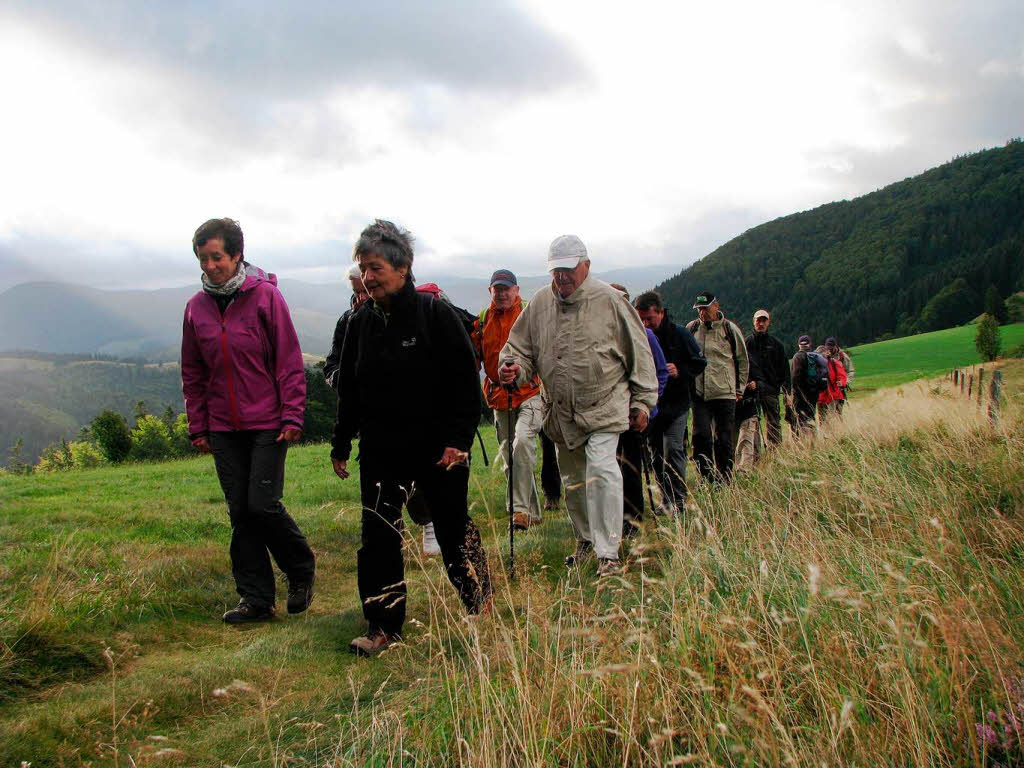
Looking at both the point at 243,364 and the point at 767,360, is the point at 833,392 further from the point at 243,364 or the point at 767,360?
the point at 243,364

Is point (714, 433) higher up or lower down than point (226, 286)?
lower down

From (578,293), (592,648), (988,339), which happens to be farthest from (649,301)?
(988,339)

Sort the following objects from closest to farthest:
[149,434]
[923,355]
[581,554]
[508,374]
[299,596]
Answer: [299,596]
[508,374]
[581,554]
[923,355]
[149,434]

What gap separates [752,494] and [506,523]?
8.88ft

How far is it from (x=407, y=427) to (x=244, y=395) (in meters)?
1.34

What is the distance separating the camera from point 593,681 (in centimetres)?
269

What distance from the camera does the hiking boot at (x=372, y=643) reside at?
4.32 metres

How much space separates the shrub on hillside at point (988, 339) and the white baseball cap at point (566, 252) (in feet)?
203

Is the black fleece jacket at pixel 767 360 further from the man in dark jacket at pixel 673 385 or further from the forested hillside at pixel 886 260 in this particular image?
the forested hillside at pixel 886 260

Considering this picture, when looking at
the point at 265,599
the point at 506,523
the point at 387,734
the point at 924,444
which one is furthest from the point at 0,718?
the point at 924,444

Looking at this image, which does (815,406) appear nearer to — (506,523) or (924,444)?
(924,444)

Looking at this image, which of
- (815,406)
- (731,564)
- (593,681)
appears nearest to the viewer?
(593,681)

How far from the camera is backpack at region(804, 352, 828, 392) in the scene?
14242 mm

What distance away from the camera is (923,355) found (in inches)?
2306
